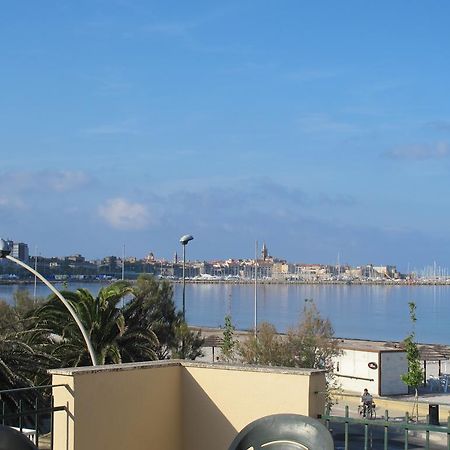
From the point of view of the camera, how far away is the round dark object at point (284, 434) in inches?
195

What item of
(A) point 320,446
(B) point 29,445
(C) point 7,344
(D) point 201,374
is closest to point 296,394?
(D) point 201,374

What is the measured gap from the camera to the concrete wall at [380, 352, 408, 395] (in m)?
32.2

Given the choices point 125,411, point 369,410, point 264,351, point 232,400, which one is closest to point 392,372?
point 264,351

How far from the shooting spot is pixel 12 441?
167 inches

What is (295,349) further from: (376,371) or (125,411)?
(125,411)

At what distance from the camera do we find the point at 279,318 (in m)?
106

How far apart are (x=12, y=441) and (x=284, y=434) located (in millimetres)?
1699

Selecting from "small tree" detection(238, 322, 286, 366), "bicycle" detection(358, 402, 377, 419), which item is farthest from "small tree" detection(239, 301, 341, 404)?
"bicycle" detection(358, 402, 377, 419)

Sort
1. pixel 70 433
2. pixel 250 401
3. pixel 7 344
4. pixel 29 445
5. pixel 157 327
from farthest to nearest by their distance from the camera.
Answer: pixel 157 327
pixel 7 344
pixel 250 401
pixel 70 433
pixel 29 445

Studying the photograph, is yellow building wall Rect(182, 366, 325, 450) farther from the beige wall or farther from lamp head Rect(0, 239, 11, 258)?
lamp head Rect(0, 239, 11, 258)

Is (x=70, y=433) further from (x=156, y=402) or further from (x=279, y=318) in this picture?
(x=279, y=318)

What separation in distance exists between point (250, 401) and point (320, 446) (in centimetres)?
A: 282

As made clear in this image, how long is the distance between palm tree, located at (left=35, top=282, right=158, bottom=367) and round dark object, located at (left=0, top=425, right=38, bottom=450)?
16.5 metres

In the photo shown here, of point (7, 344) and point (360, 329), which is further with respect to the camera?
point (360, 329)
